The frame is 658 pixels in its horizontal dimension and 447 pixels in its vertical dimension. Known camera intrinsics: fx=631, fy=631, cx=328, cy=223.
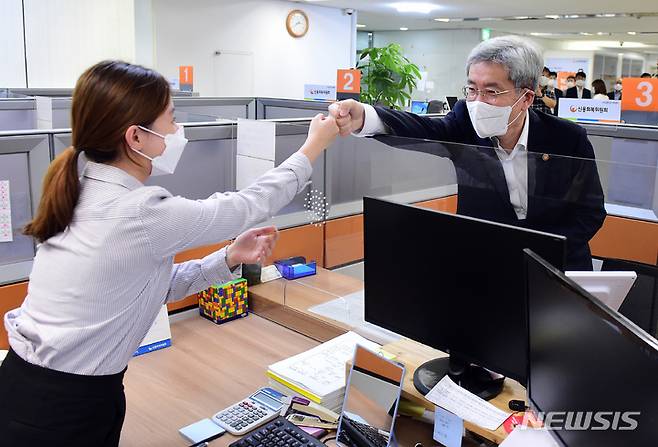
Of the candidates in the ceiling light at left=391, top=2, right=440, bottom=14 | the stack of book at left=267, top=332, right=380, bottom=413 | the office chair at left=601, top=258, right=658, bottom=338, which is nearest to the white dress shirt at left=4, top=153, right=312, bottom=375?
the stack of book at left=267, top=332, right=380, bottom=413

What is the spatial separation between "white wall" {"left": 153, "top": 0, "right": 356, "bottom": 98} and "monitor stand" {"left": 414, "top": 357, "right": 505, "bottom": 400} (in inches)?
290

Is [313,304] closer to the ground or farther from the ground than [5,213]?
closer to the ground

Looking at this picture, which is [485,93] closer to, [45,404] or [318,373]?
[318,373]

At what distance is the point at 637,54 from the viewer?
66.7 ft

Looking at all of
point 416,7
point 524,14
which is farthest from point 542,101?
point 524,14

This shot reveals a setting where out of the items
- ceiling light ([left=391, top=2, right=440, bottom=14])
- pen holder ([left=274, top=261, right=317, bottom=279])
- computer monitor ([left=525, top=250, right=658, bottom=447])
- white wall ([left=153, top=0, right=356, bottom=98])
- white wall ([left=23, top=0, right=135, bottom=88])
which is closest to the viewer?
computer monitor ([left=525, top=250, right=658, bottom=447])

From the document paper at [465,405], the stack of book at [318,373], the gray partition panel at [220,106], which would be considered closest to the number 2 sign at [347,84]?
the gray partition panel at [220,106]

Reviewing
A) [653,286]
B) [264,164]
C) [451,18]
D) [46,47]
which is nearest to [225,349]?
[264,164]

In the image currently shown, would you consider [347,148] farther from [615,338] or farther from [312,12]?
[312,12]

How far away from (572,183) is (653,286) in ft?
1.63

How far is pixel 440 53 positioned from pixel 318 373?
13281 mm

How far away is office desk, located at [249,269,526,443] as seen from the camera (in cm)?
158

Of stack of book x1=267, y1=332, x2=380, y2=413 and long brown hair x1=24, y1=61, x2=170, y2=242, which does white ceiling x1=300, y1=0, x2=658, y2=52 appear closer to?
stack of book x1=267, y1=332, x2=380, y2=413

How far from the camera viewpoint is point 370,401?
145cm
